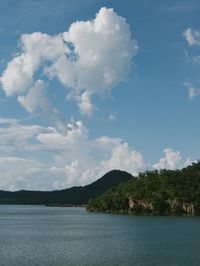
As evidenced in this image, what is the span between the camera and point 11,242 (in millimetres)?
105312

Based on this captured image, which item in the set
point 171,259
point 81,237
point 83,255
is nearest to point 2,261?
point 83,255

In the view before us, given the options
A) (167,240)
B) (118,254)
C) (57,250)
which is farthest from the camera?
(167,240)

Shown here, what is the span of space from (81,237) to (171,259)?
4284 centimetres

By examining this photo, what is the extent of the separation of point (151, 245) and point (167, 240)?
10864 mm

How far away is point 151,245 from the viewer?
325ft

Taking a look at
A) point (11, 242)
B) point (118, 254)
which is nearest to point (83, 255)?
point (118, 254)

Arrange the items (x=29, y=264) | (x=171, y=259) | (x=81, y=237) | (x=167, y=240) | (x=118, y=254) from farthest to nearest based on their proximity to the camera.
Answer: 1. (x=81, y=237)
2. (x=167, y=240)
3. (x=118, y=254)
4. (x=171, y=259)
5. (x=29, y=264)

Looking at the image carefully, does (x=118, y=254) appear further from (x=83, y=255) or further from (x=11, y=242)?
(x=11, y=242)

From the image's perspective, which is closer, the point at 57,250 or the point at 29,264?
the point at 29,264

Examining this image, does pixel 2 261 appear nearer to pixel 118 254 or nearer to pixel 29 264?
pixel 29 264

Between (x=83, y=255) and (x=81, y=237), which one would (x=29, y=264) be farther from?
(x=81, y=237)

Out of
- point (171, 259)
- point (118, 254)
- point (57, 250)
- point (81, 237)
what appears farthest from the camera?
point (81, 237)

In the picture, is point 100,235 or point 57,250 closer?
point 57,250

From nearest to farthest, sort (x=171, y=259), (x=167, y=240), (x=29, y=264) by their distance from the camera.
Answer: (x=29, y=264) → (x=171, y=259) → (x=167, y=240)
